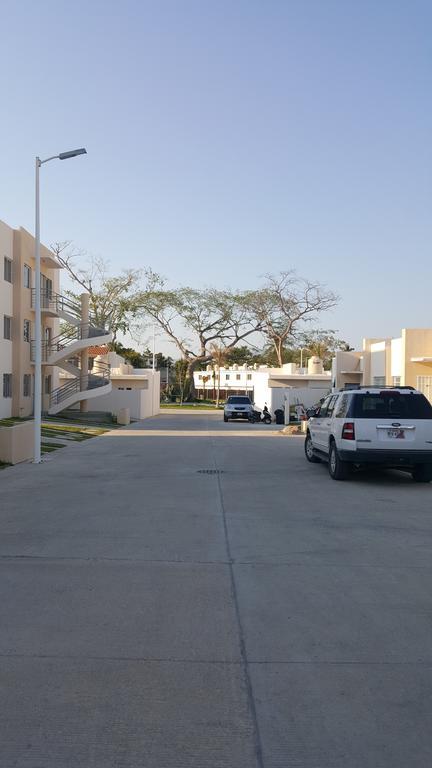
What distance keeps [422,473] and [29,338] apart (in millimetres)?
28448

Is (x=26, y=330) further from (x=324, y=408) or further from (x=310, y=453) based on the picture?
(x=324, y=408)

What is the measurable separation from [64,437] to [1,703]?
2342cm

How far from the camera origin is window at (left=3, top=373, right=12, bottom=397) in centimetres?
3481

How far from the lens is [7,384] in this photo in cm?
3538

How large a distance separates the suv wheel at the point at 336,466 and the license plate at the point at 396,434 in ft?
3.75

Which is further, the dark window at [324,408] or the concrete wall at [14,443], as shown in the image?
the concrete wall at [14,443]

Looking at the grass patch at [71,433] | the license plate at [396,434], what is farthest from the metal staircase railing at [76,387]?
the license plate at [396,434]

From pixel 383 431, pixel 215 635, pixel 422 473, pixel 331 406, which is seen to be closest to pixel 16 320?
pixel 331 406

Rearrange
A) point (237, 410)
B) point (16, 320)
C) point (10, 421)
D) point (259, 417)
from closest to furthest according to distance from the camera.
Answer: point (10, 421), point (16, 320), point (237, 410), point (259, 417)

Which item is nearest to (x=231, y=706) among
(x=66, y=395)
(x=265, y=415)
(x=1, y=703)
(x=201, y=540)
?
(x=1, y=703)

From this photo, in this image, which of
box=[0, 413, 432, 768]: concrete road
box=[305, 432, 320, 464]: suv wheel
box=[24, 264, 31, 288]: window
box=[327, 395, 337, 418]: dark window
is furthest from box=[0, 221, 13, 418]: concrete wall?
box=[0, 413, 432, 768]: concrete road

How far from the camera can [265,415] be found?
155 feet

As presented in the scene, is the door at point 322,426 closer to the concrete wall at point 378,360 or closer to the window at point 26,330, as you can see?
the concrete wall at point 378,360

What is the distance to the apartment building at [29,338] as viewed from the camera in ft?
115
